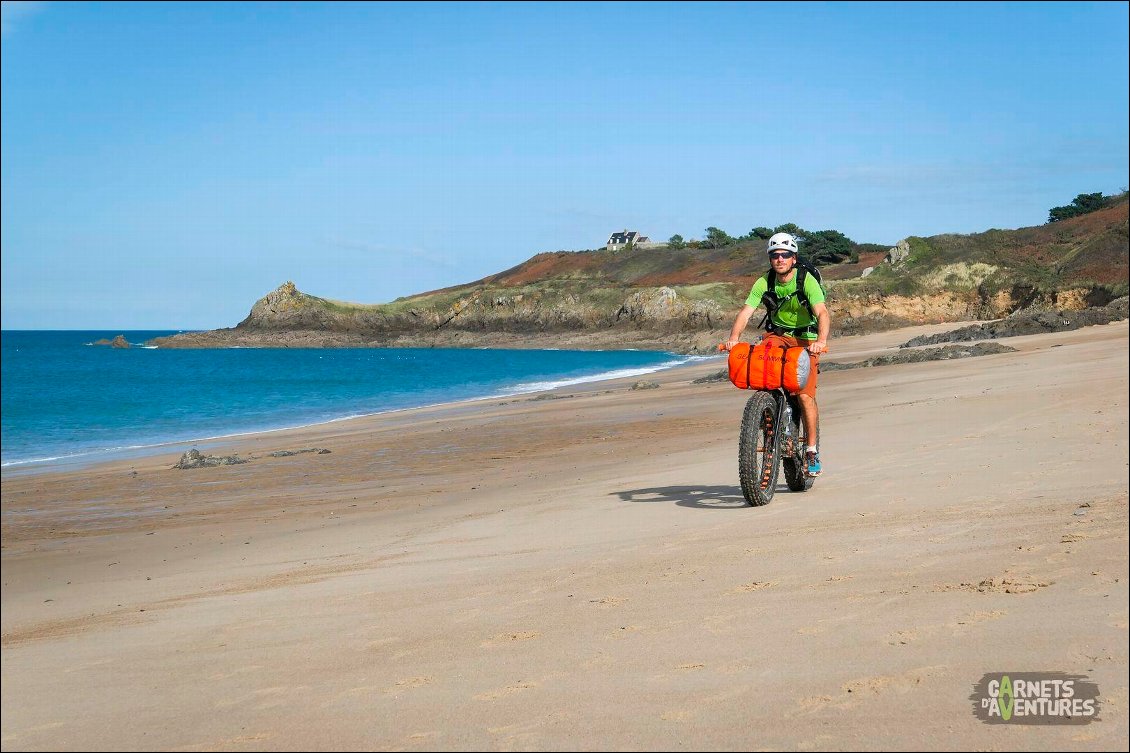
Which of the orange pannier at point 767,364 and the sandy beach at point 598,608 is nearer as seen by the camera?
the sandy beach at point 598,608

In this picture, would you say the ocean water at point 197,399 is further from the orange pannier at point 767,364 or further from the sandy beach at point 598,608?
the orange pannier at point 767,364

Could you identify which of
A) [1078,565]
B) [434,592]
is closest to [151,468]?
[434,592]

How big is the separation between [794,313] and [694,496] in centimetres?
163

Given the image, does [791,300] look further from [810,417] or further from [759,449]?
[759,449]

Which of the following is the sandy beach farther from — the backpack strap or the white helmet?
the white helmet

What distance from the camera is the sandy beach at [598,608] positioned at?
2.89 m

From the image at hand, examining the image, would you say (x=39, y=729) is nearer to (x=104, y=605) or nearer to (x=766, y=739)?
(x=104, y=605)

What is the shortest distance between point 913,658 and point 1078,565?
1370mm

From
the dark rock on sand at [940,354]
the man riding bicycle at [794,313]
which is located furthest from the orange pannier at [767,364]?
the dark rock on sand at [940,354]

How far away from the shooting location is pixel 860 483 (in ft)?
23.4

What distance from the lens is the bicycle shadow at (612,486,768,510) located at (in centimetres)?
695

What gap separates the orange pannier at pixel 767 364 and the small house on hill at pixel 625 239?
129785mm

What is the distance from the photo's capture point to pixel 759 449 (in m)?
7.03

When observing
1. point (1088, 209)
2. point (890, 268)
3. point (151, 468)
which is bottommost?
point (151, 468)
